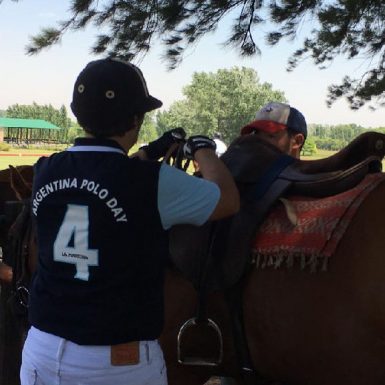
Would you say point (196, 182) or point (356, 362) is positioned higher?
point (196, 182)

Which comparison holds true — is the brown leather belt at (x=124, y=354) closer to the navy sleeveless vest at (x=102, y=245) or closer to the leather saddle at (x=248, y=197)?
the navy sleeveless vest at (x=102, y=245)

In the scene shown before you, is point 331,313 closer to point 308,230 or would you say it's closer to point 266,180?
point 308,230

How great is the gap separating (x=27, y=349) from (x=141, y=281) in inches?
17.2

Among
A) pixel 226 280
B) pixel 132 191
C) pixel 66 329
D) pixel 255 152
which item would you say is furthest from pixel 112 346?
pixel 255 152

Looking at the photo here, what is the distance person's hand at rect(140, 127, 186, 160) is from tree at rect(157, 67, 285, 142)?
7855 cm

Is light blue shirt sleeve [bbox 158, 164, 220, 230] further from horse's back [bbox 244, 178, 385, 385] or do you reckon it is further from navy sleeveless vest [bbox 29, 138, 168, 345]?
horse's back [bbox 244, 178, 385, 385]

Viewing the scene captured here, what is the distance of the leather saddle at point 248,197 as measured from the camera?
2.07 m

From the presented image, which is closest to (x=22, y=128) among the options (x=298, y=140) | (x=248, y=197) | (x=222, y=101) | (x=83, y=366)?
(x=222, y=101)

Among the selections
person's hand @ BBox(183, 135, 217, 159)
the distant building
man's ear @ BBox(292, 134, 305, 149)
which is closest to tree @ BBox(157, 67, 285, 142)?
the distant building

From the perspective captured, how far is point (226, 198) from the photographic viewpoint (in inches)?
63.5

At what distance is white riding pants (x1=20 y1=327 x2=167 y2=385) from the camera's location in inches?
60.5

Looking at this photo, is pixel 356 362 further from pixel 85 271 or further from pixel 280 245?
pixel 85 271

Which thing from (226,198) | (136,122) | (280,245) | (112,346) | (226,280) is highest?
(136,122)

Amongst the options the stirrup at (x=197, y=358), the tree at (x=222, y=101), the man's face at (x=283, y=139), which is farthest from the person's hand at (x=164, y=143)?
the tree at (x=222, y=101)
